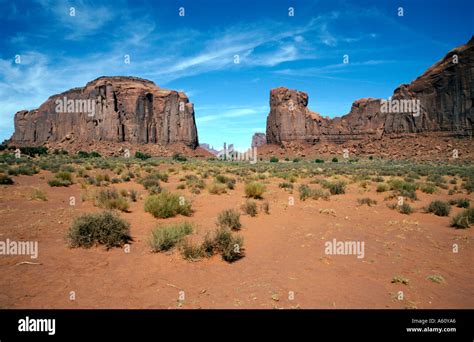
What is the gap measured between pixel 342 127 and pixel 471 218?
111 m

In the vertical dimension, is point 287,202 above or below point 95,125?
below

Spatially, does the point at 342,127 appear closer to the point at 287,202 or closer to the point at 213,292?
the point at 287,202

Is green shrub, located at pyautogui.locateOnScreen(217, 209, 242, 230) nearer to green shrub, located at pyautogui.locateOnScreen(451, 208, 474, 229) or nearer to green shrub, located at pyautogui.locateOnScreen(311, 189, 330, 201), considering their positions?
green shrub, located at pyautogui.locateOnScreen(311, 189, 330, 201)

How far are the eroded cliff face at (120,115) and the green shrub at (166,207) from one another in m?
93.0

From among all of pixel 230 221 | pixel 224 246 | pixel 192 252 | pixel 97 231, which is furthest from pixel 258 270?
pixel 97 231

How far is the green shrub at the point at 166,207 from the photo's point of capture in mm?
9984

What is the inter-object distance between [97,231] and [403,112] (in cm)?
9341

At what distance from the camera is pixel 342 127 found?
113 metres

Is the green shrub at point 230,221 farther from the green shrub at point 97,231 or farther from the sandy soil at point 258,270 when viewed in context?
the green shrub at point 97,231

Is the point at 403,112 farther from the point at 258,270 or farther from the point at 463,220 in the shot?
the point at 258,270

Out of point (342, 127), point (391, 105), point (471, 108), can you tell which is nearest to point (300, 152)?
point (342, 127)

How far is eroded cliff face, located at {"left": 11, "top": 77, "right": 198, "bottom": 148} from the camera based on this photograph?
96.2 m

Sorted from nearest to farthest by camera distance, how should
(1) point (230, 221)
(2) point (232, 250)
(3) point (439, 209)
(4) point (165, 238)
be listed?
1. (2) point (232, 250)
2. (4) point (165, 238)
3. (1) point (230, 221)
4. (3) point (439, 209)

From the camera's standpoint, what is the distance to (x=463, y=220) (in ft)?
30.6
